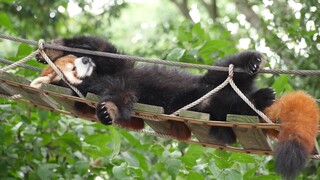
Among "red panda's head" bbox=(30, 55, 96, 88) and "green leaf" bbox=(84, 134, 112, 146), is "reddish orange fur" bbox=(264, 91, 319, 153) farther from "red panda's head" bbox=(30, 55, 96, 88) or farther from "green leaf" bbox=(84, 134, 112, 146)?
"green leaf" bbox=(84, 134, 112, 146)

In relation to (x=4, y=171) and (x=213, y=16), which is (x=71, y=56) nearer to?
(x=4, y=171)

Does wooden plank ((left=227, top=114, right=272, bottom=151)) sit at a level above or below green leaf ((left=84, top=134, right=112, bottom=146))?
above

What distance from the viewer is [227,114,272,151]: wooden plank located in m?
3.66

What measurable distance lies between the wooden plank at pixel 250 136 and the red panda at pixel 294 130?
0.47 ft

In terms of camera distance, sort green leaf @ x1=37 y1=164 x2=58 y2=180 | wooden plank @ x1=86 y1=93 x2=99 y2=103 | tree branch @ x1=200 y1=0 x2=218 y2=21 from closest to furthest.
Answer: wooden plank @ x1=86 y1=93 x2=99 y2=103
green leaf @ x1=37 y1=164 x2=58 y2=180
tree branch @ x1=200 y1=0 x2=218 y2=21

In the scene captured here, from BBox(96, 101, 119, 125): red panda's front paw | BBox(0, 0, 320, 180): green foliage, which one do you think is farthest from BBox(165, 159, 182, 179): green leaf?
BBox(96, 101, 119, 125): red panda's front paw

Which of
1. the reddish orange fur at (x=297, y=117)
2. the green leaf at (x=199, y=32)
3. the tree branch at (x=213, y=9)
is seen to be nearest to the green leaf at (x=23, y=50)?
the green leaf at (x=199, y=32)

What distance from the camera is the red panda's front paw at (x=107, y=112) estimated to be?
12.7 ft

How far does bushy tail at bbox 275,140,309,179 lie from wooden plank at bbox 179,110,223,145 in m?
0.51

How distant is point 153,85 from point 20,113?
5.09 feet

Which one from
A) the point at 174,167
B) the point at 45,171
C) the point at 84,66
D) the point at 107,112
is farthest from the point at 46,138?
the point at 107,112

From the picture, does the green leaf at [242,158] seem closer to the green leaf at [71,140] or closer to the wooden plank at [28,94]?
the wooden plank at [28,94]

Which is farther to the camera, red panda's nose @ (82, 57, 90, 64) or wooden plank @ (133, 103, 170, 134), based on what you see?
red panda's nose @ (82, 57, 90, 64)

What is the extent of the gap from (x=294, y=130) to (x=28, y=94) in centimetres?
181
